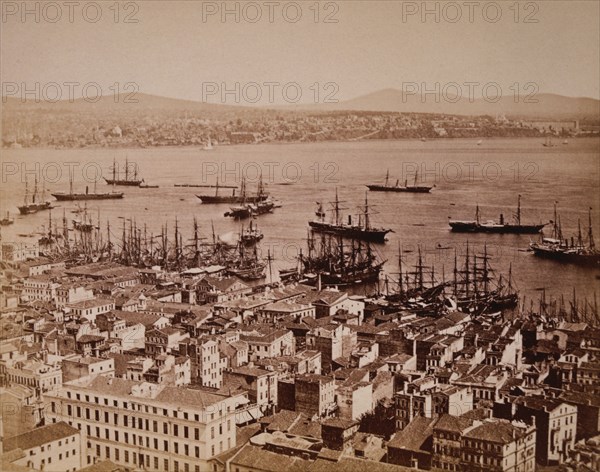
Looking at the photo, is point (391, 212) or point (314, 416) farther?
point (391, 212)

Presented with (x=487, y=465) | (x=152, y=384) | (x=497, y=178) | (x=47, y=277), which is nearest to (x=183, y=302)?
(x=47, y=277)

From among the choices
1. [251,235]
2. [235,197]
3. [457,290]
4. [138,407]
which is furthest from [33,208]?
[457,290]

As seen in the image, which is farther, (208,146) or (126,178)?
(126,178)

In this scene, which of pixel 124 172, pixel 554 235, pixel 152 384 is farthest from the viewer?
pixel 124 172

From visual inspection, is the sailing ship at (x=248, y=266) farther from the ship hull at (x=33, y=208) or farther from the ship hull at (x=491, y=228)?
the ship hull at (x=491, y=228)

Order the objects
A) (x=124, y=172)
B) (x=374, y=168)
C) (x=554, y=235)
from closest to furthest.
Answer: (x=554, y=235) < (x=374, y=168) < (x=124, y=172)

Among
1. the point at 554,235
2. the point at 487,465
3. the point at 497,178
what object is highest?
the point at 497,178

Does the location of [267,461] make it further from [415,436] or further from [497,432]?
[497,432]

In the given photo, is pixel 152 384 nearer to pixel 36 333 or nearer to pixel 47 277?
pixel 36 333
